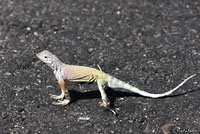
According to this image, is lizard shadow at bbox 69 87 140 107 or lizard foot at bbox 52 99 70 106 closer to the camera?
lizard foot at bbox 52 99 70 106

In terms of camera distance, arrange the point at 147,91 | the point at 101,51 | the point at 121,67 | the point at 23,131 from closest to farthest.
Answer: the point at 23,131 < the point at 147,91 < the point at 121,67 < the point at 101,51

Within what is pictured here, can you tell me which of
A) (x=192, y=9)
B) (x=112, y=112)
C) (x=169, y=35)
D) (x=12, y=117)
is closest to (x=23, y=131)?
(x=12, y=117)

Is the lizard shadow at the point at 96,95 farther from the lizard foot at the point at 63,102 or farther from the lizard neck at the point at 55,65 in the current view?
the lizard neck at the point at 55,65

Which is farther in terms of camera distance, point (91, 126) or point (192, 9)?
point (192, 9)

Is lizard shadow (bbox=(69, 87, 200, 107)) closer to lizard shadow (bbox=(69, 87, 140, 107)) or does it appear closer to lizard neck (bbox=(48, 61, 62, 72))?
lizard shadow (bbox=(69, 87, 140, 107))

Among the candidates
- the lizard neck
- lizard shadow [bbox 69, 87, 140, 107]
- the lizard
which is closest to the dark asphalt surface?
lizard shadow [bbox 69, 87, 140, 107]

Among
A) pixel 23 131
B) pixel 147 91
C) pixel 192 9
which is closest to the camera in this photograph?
pixel 23 131

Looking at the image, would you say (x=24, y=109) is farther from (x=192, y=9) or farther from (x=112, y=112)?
(x=192, y=9)
